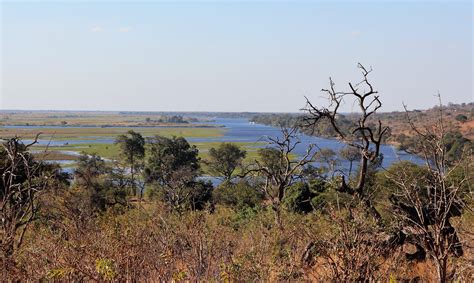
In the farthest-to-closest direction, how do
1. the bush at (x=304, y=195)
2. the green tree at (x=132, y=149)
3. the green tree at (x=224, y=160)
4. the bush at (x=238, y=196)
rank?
1. the green tree at (x=224, y=160)
2. the green tree at (x=132, y=149)
3. the bush at (x=238, y=196)
4. the bush at (x=304, y=195)

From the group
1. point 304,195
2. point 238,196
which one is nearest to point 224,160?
point 238,196

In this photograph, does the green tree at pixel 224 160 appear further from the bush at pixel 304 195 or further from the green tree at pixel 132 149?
the bush at pixel 304 195

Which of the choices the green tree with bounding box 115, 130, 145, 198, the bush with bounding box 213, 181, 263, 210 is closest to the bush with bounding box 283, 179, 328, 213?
the bush with bounding box 213, 181, 263, 210

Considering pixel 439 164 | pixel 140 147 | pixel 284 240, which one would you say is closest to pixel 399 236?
pixel 284 240

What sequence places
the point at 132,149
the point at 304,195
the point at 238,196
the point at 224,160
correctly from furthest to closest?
the point at 224,160 → the point at 132,149 → the point at 238,196 → the point at 304,195

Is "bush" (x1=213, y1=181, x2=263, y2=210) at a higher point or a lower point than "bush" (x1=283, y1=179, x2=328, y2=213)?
lower

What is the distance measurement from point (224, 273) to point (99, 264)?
Answer: 163 cm

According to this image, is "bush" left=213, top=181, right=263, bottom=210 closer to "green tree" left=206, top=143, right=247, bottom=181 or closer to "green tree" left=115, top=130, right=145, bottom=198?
"green tree" left=206, top=143, right=247, bottom=181

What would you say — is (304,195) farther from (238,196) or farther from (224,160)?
(224,160)

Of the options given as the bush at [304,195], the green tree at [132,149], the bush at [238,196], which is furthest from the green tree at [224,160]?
the bush at [304,195]

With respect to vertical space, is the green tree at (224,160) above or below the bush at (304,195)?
below

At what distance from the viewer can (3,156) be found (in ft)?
73.3

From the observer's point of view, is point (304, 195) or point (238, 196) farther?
point (238, 196)

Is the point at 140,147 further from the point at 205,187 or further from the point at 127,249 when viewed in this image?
the point at 127,249
